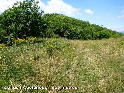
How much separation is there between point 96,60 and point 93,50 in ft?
8.65

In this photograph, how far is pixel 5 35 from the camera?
84.1 feet

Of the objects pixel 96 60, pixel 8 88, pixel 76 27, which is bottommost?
pixel 8 88

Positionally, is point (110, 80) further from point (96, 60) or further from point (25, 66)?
point (25, 66)

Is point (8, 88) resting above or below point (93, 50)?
below

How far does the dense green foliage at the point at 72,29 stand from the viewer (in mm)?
32719

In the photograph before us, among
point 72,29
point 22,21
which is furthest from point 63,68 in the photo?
point 72,29

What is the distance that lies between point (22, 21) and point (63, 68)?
967 cm

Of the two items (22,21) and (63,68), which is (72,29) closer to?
(22,21)

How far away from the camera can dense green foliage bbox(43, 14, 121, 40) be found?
32.7 meters

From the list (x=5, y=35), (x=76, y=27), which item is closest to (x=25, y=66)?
(x=5, y=35)

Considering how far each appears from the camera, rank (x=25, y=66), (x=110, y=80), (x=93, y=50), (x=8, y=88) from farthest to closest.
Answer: (x=93, y=50), (x=25, y=66), (x=110, y=80), (x=8, y=88)

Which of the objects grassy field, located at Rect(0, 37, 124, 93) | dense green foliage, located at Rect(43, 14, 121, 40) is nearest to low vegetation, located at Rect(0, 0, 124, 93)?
grassy field, located at Rect(0, 37, 124, 93)

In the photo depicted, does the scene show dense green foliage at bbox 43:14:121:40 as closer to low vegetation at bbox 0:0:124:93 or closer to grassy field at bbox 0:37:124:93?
low vegetation at bbox 0:0:124:93

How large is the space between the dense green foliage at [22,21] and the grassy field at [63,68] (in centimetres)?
317
